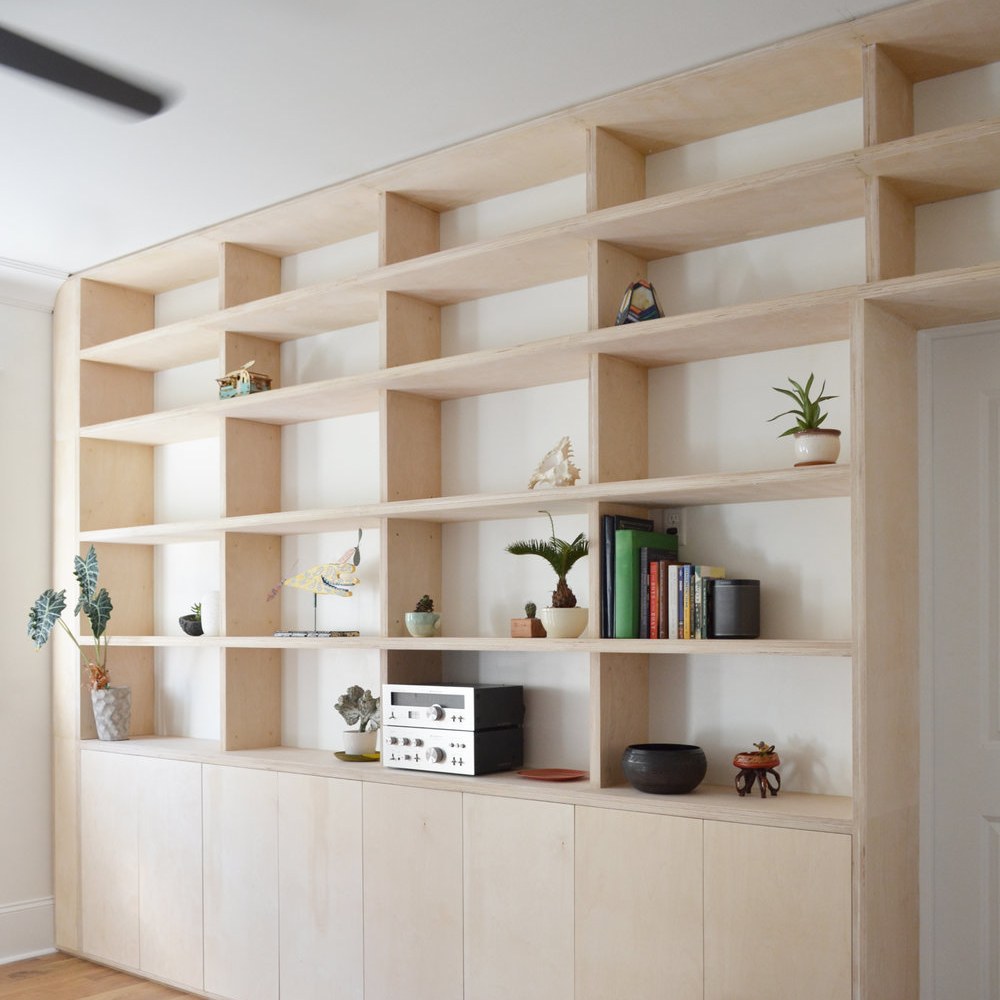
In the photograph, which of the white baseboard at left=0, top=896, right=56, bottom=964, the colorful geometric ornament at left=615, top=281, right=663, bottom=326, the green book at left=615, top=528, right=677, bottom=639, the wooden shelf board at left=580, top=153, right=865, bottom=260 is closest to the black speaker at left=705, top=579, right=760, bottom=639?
the green book at left=615, top=528, right=677, bottom=639

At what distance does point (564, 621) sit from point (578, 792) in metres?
0.47

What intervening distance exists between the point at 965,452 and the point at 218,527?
2.51 metres

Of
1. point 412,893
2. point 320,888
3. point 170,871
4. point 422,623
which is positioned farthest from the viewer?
point 170,871

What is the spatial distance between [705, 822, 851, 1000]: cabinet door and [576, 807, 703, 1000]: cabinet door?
51 millimetres

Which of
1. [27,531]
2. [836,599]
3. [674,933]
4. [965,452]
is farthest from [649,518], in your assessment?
[27,531]

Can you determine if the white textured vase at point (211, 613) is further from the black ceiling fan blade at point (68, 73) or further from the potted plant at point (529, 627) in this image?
the black ceiling fan blade at point (68, 73)

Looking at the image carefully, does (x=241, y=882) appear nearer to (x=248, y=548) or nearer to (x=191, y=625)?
(x=191, y=625)

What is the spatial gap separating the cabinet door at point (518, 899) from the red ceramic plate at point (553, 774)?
0.12 metres

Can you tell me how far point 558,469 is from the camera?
131 inches

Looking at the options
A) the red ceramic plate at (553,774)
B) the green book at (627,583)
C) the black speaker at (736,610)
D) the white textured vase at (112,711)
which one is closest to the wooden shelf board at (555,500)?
the green book at (627,583)

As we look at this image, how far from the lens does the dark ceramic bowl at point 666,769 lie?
9.76 feet

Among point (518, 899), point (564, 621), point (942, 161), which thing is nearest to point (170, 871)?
point (518, 899)

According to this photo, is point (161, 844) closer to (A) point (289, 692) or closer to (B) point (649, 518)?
(A) point (289, 692)

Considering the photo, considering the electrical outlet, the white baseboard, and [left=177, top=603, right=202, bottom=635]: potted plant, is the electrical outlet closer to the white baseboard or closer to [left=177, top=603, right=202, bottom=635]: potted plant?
[left=177, top=603, right=202, bottom=635]: potted plant
